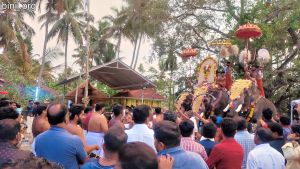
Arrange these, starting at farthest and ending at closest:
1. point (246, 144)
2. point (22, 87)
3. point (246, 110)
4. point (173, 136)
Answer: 1. point (22, 87)
2. point (246, 110)
3. point (246, 144)
4. point (173, 136)

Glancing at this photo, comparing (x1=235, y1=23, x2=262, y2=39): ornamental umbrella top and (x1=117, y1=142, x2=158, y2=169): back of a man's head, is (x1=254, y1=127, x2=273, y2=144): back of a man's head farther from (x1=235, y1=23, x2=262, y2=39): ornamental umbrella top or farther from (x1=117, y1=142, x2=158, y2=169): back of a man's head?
(x1=235, y1=23, x2=262, y2=39): ornamental umbrella top

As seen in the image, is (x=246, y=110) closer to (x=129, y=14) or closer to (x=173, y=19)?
(x=173, y=19)

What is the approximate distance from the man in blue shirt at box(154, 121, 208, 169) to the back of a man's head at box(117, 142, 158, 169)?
126 cm

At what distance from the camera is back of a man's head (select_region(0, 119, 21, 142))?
352 centimetres

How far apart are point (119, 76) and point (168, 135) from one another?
1765 centimetres

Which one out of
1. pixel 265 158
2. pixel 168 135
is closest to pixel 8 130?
pixel 168 135

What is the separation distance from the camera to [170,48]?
69.9 ft

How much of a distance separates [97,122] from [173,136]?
2514 millimetres

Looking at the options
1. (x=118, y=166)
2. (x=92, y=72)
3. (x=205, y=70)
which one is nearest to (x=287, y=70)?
(x=205, y=70)

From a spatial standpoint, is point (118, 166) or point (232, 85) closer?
point (118, 166)

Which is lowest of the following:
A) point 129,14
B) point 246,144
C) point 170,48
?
point 246,144

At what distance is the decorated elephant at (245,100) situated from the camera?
11680mm

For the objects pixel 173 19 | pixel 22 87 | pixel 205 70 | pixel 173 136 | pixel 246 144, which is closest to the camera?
pixel 173 136

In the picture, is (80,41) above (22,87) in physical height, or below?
above
